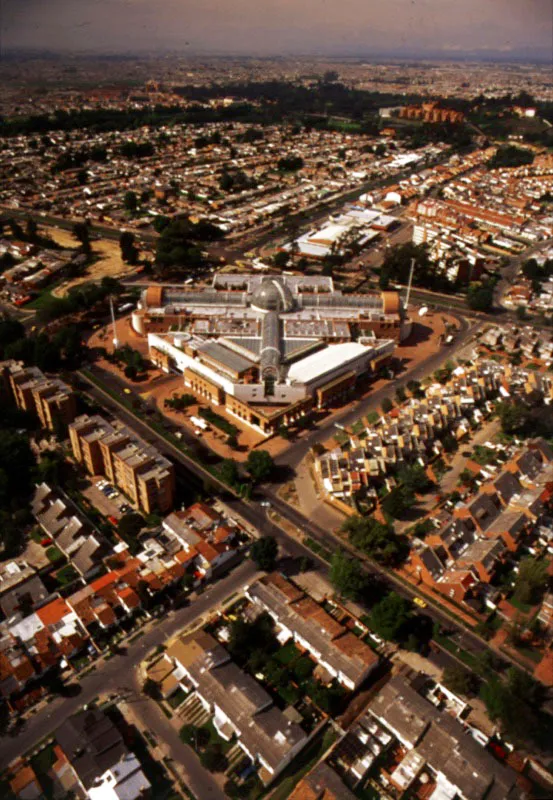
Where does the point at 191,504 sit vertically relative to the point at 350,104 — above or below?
below

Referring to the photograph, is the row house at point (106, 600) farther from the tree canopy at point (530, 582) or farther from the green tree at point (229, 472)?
the tree canopy at point (530, 582)

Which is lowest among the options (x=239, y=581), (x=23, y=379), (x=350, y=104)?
(x=239, y=581)

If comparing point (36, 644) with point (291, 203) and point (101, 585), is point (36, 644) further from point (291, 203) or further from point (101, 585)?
point (291, 203)

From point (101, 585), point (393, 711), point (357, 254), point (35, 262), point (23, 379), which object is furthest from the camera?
point (357, 254)

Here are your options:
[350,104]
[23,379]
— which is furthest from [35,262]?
[350,104]

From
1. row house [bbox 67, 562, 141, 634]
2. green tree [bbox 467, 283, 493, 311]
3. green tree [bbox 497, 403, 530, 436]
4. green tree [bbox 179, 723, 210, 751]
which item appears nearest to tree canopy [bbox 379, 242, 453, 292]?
green tree [bbox 467, 283, 493, 311]

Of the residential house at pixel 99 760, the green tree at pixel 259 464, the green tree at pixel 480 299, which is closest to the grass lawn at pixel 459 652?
the green tree at pixel 259 464

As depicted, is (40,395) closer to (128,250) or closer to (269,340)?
(269,340)
